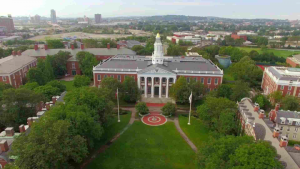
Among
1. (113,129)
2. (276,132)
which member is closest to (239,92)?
(276,132)

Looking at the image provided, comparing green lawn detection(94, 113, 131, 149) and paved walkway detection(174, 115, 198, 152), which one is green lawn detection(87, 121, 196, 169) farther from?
green lawn detection(94, 113, 131, 149)

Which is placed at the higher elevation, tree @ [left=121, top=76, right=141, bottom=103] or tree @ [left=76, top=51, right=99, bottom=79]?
tree @ [left=76, top=51, right=99, bottom=79]

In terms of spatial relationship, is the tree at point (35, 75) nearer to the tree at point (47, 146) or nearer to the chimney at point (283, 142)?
the tree at point (47, 146)

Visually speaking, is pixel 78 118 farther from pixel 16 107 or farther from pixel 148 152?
pixel 16 107

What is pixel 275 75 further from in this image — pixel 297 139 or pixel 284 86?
pixel 297 139

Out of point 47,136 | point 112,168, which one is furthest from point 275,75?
point 47,136

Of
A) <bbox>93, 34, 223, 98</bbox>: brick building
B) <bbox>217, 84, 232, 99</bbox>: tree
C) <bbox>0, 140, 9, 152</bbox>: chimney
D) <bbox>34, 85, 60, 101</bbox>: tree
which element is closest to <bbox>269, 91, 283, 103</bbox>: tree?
<bbox>217, 84, 232, 99</bbox>: tree

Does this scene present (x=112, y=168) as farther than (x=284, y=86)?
No
